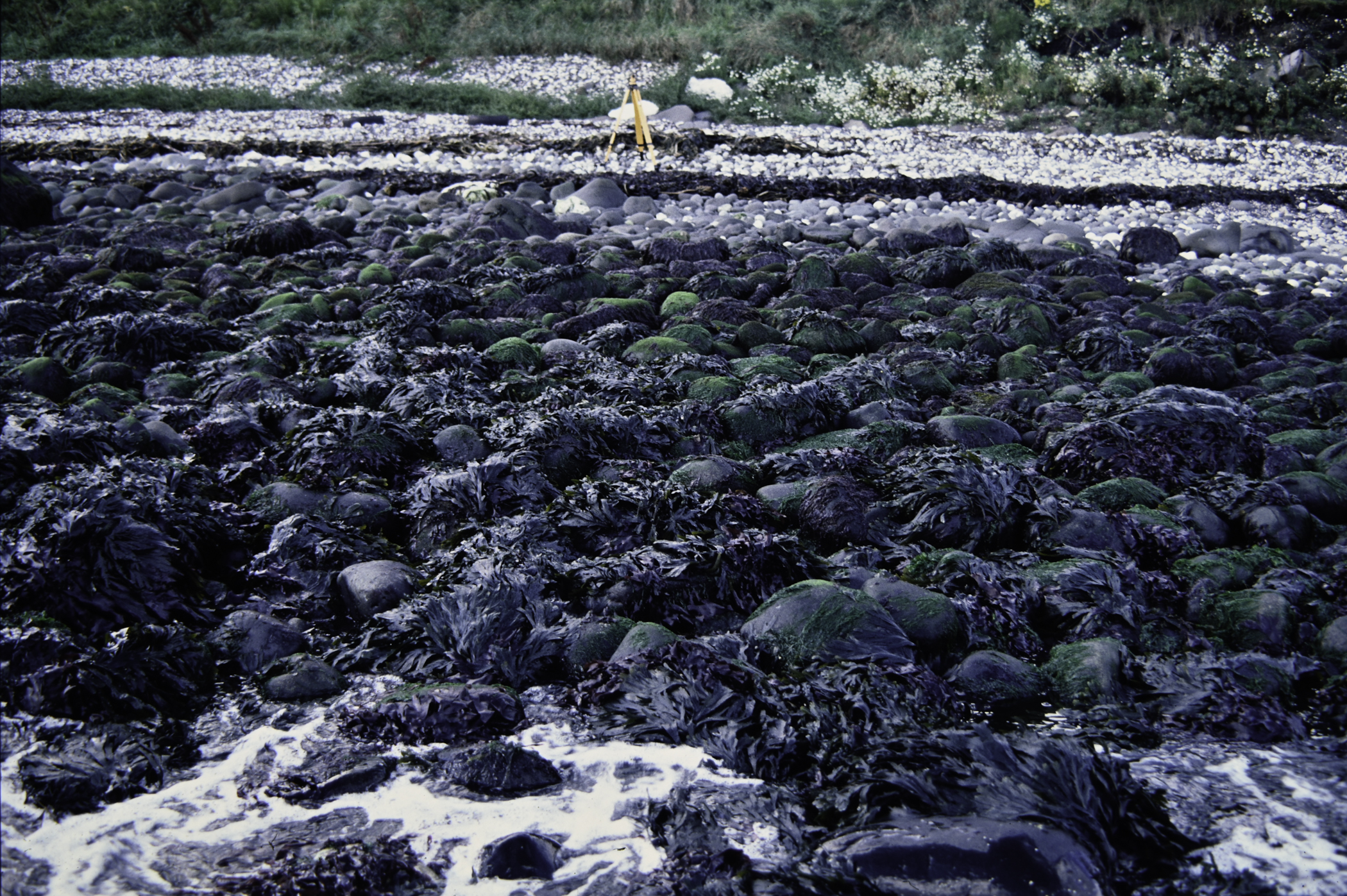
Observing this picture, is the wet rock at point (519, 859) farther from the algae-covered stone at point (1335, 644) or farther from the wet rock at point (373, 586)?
the algae-covered stone at point (1335, 644)

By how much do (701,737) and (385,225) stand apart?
24.0 feet

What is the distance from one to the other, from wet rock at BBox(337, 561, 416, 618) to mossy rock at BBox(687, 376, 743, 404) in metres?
1.95

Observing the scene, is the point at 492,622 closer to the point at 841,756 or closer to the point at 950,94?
the point at 841,756

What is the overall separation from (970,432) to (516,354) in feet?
8.13

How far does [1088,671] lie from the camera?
255cm

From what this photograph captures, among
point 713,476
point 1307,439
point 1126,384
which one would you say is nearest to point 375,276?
point 713,476

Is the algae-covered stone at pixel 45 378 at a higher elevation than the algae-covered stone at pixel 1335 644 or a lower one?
higher

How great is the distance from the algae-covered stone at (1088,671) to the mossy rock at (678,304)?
12.3 feet

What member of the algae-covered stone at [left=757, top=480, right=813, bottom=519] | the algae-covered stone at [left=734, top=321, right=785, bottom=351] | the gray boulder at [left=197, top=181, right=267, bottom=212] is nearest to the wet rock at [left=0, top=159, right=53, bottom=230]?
the gray boulder at [left=197, top=181, right=267, bottom=212]

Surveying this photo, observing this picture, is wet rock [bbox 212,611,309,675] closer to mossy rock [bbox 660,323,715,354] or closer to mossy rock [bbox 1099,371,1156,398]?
mossy rock [bbox 660,323,715,354]

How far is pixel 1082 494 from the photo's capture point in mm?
3643

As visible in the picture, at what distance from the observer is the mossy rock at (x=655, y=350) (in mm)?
5090

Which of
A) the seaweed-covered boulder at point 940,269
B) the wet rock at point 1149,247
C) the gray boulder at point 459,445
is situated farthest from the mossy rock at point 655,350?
the wet rock at point 1149,247

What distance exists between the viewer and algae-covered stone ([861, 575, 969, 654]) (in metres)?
2.67
